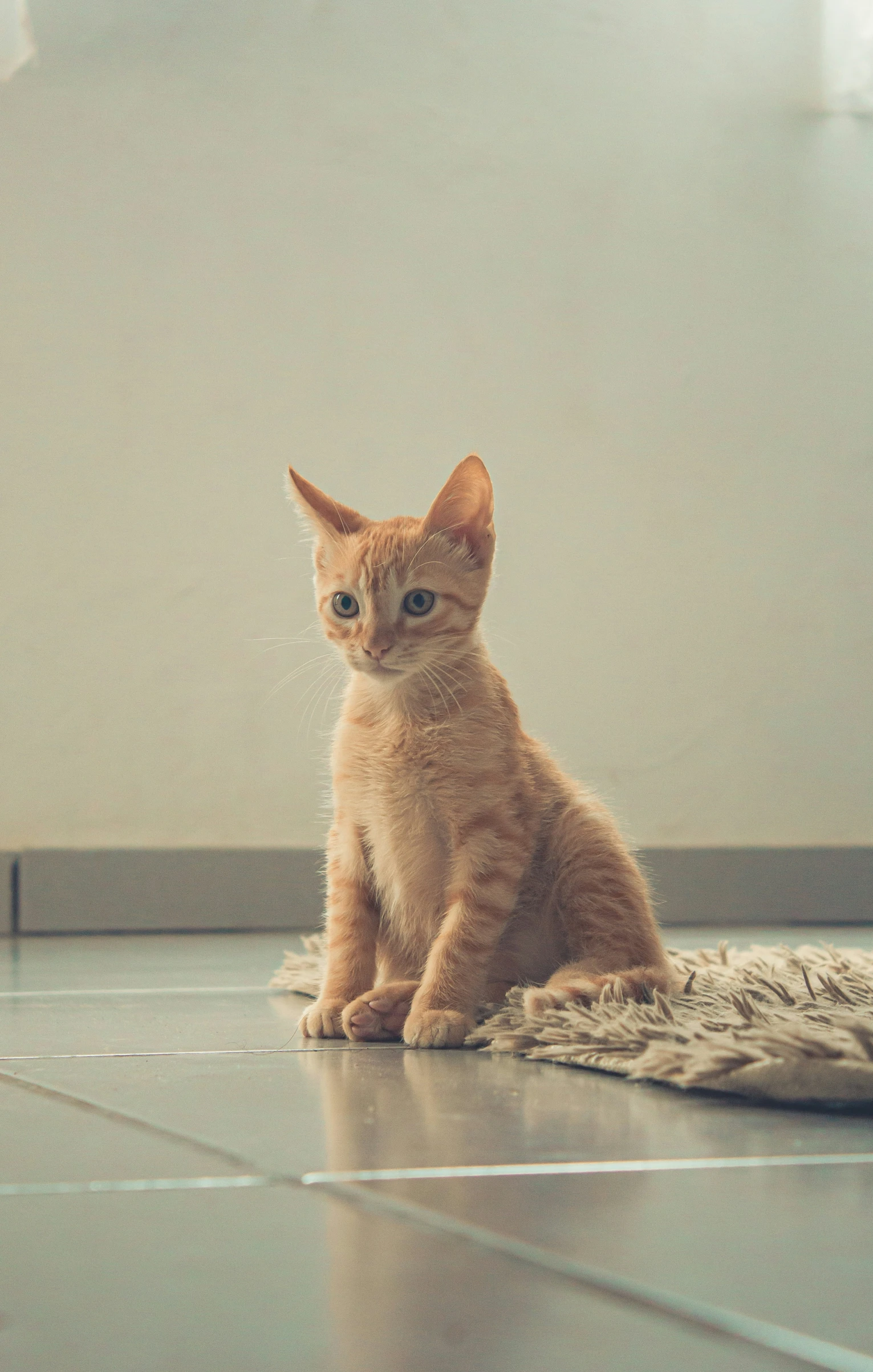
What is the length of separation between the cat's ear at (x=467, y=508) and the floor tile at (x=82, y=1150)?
3.09ft

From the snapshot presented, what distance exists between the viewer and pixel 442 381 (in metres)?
→ 4.05

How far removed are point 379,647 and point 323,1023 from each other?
0.47 meters

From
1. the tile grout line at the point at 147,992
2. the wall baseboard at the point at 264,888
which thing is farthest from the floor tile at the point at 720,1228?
the wall baseboard at the point at 264,888

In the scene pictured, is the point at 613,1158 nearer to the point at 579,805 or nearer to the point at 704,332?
the point at 579,805

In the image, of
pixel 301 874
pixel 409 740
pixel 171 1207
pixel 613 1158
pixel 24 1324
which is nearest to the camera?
pixel 24 1324

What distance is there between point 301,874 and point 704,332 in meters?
2.03

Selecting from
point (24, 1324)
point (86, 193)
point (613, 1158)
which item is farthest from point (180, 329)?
point (24, 1324)

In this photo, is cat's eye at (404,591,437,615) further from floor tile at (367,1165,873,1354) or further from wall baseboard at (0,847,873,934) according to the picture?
wall baseboard at (0,847,873,934)

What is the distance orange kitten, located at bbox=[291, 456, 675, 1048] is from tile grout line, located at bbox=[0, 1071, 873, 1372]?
76 cm

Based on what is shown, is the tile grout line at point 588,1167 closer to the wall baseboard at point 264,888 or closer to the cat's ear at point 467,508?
the cat's ear at point 467,508

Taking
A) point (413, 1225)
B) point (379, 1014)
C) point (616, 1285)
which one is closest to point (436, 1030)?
point (379, 1014)

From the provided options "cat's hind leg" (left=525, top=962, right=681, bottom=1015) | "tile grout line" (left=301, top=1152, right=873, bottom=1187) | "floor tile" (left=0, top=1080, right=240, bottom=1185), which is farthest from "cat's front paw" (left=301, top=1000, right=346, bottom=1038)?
"tile grout line" (left=301, top=1152, right=873, bottom=1187)

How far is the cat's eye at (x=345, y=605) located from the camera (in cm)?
185

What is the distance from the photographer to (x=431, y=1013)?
1.62 m
